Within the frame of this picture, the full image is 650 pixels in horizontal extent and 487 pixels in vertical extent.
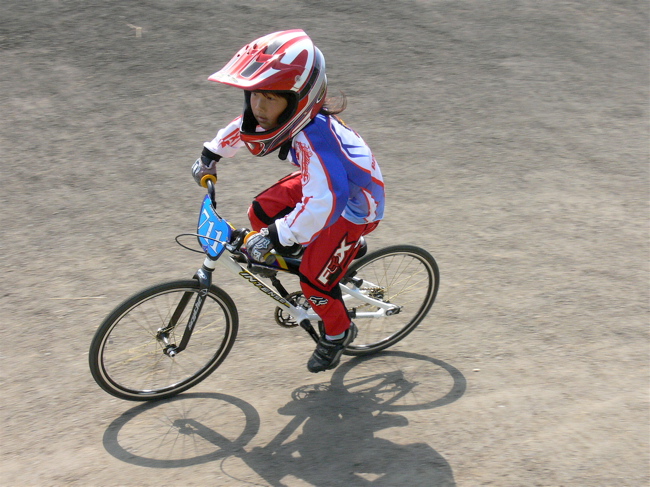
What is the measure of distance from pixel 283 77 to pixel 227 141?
0.78m

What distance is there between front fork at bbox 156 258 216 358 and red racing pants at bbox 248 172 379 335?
52 centimetres

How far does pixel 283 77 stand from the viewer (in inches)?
136

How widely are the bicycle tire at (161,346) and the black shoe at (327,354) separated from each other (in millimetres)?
550

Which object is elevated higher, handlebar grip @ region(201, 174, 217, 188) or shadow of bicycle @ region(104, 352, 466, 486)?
handlebar grip @ region(201, 174, 217, 188)

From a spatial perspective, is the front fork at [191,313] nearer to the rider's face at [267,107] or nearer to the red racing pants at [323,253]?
the red racing pants at [323,253]

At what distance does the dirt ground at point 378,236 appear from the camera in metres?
4.02

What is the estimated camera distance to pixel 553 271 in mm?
5656

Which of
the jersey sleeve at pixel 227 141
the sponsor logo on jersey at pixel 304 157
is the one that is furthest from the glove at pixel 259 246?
the jersey sleeve at pixel 227 141

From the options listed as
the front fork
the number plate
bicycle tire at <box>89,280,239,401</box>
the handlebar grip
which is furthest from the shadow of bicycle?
the handlebar grip

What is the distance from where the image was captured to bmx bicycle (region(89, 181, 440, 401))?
3861 millimetres

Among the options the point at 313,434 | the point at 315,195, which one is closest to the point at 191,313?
the point at 313,434

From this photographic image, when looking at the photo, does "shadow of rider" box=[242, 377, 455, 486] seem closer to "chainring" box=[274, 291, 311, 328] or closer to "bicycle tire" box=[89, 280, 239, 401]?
"chainring" box=[274, 291, 311, 328]

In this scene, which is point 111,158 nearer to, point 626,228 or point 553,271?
point 553,271

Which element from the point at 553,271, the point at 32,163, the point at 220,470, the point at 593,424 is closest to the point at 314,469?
the point at 220,470
